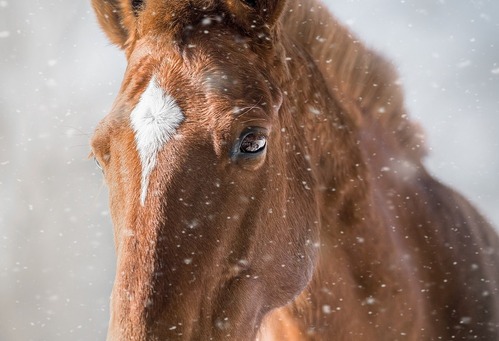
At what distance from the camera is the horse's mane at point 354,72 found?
1747 mm

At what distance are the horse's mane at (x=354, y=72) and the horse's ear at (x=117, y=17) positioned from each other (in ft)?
1.52

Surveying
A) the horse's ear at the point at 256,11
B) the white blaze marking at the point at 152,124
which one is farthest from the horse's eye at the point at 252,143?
the horse's ear at the point at 256,11

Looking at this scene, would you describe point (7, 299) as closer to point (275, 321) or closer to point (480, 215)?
point (275, 321)

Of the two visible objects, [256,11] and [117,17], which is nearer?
[256,11]

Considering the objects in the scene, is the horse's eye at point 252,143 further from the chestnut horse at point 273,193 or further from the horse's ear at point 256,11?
the horse's ear at point 256,11

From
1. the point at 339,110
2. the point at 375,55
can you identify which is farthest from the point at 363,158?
the point at 375,55

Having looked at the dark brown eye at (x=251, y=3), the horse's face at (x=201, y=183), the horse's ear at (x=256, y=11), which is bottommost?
the horse's face at (x=201, y=183)

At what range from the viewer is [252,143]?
1.29 metres

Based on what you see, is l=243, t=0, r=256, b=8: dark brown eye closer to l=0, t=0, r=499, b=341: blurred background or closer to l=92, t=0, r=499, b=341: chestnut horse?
l=92, t=0, r=499, b=341: chestnut horse

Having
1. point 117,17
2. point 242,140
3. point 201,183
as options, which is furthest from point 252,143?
point 117,17

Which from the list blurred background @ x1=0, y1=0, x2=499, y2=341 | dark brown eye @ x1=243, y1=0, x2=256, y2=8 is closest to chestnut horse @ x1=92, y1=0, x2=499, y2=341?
dark brown eye @ x1=243, y1=0, x2=256, y2=8

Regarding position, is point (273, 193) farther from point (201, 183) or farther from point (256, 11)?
point (256, 11)

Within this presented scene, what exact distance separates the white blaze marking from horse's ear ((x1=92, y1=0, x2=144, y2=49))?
387 millimetres

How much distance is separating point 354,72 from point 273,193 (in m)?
0.59
